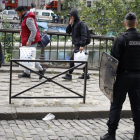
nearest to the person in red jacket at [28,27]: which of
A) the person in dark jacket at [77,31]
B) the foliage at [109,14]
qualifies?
the person in dark jacket at [77,31]

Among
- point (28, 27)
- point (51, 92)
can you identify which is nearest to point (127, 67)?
point (51, 92)

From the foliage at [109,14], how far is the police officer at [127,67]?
7.34 m

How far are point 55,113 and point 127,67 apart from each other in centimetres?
193

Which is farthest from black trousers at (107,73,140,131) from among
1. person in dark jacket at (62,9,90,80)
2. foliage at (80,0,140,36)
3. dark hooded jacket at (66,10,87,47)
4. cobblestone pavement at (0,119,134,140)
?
foliage at (80,0,140,36)

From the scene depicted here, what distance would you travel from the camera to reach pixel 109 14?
12188mm

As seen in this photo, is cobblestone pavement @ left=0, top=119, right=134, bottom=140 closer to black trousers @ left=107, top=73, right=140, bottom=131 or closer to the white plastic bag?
the white plastic bag

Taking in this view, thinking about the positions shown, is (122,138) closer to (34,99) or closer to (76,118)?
(76,118)

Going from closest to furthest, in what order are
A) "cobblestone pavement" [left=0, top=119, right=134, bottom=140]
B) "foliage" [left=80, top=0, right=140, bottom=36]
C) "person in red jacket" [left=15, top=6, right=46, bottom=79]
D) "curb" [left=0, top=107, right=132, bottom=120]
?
"cobblestone pavement" [left=0, top=119, right=134, bottom=140], "curb" [left=0, top=107, right=132, bottom=120], "person in red jacket" [left=15, top=6, right=46, bottom=79], "foliage" [left=80, top=0, right=140, bottom=36]

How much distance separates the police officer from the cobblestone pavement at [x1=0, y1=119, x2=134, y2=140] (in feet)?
2.11

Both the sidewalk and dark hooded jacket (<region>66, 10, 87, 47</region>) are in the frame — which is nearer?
the sidewalk

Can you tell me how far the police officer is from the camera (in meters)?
4.71

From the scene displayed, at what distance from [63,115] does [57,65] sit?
4012 mm

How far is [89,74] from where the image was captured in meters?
9.66

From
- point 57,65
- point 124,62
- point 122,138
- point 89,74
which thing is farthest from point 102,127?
point 57,65
